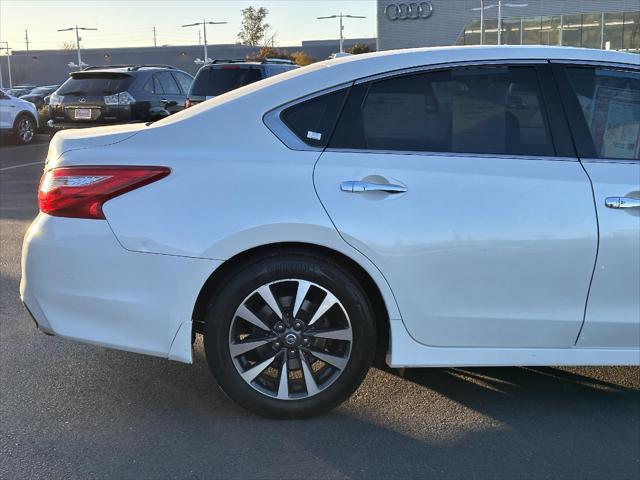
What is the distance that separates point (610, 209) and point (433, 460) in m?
1.35

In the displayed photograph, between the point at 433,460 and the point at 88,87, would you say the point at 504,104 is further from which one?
the point at 88,87

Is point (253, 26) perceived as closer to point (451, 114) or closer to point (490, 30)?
point (490, 30)

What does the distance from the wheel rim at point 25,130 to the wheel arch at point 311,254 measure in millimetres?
14291

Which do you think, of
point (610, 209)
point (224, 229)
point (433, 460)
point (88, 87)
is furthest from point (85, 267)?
point (88, 87)

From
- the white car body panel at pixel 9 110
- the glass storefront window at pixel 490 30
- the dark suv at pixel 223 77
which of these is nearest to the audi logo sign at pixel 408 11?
the glass storefront window at pixel 490 30

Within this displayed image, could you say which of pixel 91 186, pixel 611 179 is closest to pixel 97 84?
pixel 91 186

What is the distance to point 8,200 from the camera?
8875 mm

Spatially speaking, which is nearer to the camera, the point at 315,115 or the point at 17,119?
the point at 315,115

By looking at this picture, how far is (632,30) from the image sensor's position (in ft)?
153

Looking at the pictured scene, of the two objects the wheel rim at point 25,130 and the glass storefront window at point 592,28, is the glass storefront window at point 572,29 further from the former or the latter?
the wheel rim at point 25,130

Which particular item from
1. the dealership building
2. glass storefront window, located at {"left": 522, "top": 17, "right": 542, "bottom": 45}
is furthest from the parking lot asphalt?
glass storefront window, located at {"left": 522, "top": 17, "right": 542, "bottom": 45}

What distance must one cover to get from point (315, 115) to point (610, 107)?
141 cm

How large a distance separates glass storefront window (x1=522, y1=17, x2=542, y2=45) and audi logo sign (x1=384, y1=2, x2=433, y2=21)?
23.0 ft

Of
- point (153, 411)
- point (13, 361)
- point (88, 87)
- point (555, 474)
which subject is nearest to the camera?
point (555, 474)
